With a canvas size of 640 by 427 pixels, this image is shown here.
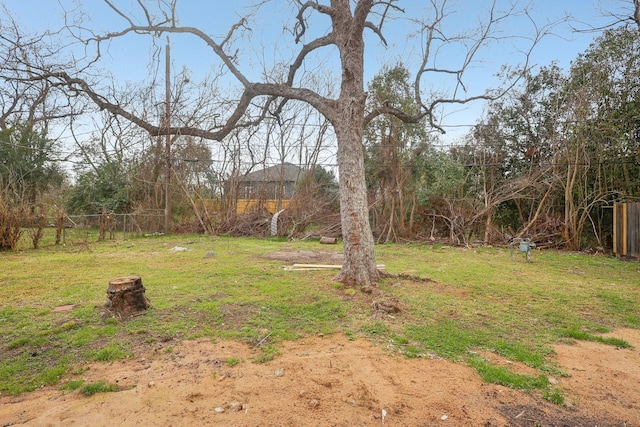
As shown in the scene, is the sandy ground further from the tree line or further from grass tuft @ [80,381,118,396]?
the tree line

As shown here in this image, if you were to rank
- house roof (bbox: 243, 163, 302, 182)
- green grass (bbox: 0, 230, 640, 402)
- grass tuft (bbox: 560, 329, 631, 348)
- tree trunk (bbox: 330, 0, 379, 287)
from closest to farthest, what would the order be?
green grass (bbox: 0, 230, 640, 402) → grass tuft (bbox: 560, 329, 631, 348) → tree trunk (bbox: 330, 0, 379, 287) → house roof (bbox: 243, 163, 302, 182)

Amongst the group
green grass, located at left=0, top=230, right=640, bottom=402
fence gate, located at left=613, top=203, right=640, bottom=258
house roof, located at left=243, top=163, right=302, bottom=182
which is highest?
house roof, located at left=243, top=163, right=302, bottom=182

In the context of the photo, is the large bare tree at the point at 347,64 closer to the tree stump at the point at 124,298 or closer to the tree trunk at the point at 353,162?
the tree trunk at the point at 353,162

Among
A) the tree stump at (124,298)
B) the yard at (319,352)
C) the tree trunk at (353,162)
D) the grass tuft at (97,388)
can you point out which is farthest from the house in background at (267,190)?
the grass tuft at (97,388)

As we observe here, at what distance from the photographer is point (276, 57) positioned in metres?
9.04

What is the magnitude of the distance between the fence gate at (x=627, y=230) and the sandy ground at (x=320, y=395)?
6.83 m

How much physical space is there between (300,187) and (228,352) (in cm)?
958

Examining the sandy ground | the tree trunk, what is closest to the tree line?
the tree trunk

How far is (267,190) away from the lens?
12.5 m

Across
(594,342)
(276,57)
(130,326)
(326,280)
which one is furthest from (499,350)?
(276,57)

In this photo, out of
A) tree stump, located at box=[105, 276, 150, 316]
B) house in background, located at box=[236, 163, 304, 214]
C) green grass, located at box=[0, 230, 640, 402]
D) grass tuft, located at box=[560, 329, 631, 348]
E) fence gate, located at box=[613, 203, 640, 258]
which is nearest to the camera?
green grass, located at box=[0, 230, 640, 402]

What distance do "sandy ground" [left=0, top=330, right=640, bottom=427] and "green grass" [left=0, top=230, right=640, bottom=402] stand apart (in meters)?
0.16

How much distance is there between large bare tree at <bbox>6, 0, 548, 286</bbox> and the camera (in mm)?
4680

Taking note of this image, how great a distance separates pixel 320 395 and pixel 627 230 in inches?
362
